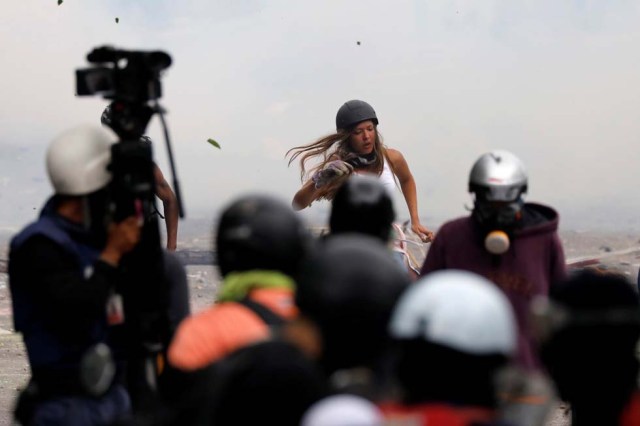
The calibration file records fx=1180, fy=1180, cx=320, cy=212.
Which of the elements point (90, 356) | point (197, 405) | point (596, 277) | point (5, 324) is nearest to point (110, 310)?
point (90, 356)

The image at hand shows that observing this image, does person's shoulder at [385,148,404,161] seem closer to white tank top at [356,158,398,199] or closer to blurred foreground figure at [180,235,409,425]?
white tank top at [356,158,398,199]

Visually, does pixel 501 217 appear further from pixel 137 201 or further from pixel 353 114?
pixel 353 114

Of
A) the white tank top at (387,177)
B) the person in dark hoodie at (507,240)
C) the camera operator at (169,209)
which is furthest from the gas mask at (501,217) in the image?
the camera operator at (169,209)

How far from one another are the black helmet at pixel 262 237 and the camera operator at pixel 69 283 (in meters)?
0.66

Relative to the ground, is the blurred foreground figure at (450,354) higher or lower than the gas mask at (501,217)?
higher

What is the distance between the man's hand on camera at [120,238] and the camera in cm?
397

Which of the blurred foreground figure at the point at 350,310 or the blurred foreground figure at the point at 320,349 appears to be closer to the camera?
the blurred foreground figure at the point at 320,349

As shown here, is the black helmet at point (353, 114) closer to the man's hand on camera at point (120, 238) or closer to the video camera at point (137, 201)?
the video camera at point (137, 201)

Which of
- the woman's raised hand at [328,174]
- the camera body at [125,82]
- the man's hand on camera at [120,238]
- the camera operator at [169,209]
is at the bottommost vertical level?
the camera operator at [169,209]

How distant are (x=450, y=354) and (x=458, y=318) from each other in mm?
81

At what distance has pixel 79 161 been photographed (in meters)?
4.00

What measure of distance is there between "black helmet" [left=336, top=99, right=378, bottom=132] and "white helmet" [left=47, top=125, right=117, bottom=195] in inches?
122

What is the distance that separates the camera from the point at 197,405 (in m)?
2.62

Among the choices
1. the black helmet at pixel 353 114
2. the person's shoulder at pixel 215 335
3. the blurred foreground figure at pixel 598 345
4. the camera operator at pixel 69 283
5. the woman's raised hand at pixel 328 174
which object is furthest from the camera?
the black helmet at pixel 353 114
